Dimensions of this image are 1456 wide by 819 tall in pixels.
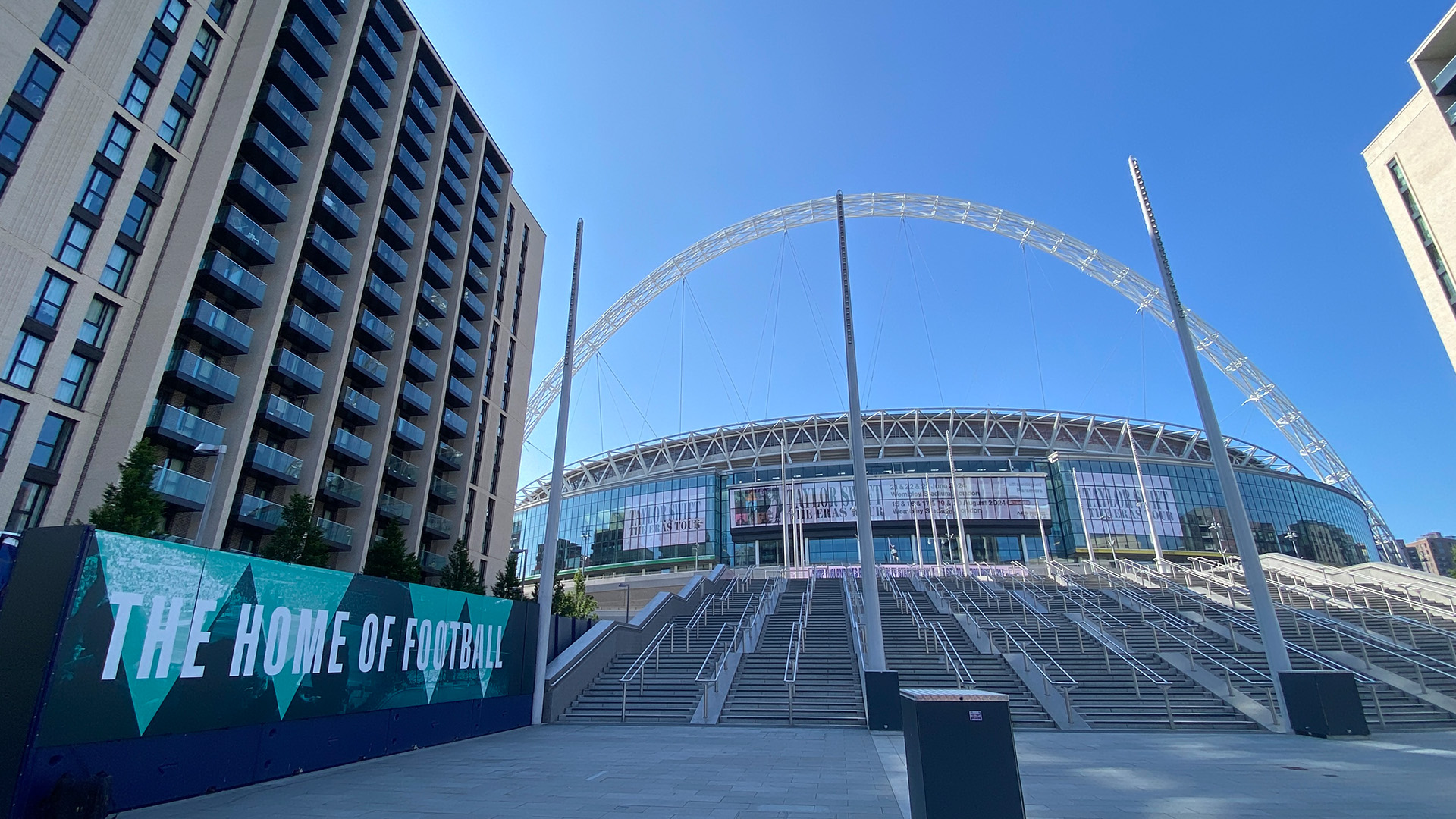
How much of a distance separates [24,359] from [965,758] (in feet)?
104

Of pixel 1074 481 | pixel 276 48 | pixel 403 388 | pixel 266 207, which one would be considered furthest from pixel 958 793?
pixel 1074 481

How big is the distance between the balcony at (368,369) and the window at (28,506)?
50.4 ft

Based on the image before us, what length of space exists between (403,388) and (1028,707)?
3827 centimetres

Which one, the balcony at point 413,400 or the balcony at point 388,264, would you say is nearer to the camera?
the balcony at point 388,264

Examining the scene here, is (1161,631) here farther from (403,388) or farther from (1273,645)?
(403,388)

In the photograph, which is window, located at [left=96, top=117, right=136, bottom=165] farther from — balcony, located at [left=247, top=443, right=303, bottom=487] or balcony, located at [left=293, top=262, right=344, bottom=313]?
balcony, located at [left=247, top=443, right=303, bottom=487]

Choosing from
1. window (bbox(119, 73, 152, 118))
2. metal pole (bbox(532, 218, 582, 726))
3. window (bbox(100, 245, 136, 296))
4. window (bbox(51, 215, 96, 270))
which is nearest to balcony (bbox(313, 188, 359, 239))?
window (bbox(119, 73, 152, 118))

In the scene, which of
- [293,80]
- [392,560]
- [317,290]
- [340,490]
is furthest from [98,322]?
[293,80]

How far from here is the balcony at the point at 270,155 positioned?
32.5m

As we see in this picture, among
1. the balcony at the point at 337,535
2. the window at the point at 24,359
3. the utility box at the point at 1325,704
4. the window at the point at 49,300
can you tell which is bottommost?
the utility box at the point at 1325,704

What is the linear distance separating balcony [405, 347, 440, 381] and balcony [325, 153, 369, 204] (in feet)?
30.9

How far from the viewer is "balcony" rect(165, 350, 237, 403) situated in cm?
2758

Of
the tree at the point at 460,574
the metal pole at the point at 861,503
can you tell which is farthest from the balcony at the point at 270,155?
the metal pole at the point at 861,503

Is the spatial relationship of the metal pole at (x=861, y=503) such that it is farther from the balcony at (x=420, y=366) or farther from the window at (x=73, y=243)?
the balcony at (x=420, y=366)
